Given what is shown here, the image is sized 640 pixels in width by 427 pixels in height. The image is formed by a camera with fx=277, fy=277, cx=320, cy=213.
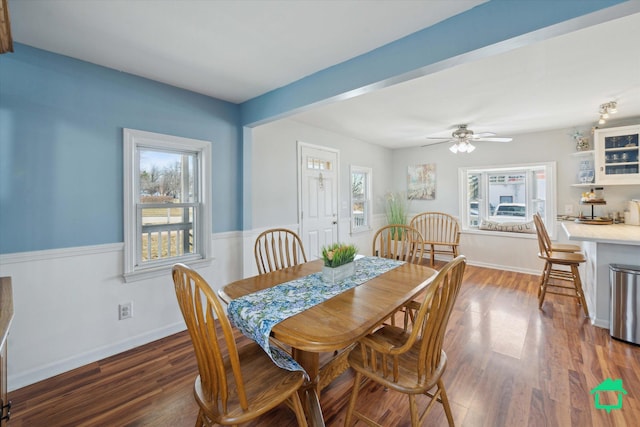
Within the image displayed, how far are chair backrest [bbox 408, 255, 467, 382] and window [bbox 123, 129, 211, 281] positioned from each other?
7.73ft

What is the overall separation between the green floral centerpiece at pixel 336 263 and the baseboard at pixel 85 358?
6.07ft

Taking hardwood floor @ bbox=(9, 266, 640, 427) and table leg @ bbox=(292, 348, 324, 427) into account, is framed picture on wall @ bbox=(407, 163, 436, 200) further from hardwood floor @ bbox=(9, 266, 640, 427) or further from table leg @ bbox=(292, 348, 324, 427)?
table leg @ bbox=(292, 348, 324, 427)

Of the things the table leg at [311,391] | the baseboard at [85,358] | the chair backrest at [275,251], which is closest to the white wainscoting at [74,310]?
the baseboard at [85,358]

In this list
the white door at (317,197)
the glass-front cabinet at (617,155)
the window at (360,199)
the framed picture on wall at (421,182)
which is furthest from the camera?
the framed picture on wall at (421,182)

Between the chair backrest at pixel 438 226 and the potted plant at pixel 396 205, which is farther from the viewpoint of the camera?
the potted plant at pixel 396 205

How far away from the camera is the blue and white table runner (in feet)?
4.21

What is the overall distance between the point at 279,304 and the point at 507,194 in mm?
5055

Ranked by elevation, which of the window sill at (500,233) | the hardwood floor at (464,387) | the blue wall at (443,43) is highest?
the blue wall at (443,43)

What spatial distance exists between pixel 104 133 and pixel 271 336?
7.30 feet

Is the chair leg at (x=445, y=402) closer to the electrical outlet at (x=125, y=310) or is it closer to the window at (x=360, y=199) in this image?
the electrical outlet at (x=125, y=310)

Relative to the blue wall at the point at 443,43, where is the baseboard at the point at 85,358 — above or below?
below

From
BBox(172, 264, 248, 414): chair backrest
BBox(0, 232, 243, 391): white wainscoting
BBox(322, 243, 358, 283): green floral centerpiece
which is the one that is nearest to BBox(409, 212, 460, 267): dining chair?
BBox(322, 243, 358, 283): green floral centerpiece

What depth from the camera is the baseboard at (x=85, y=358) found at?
1.95m

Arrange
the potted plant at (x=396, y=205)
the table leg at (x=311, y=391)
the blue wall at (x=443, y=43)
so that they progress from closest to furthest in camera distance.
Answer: the blue wall at (x=443, y=43)
the table leg at (x=311, y=391)
the potted plant at (x=396, y=205)
